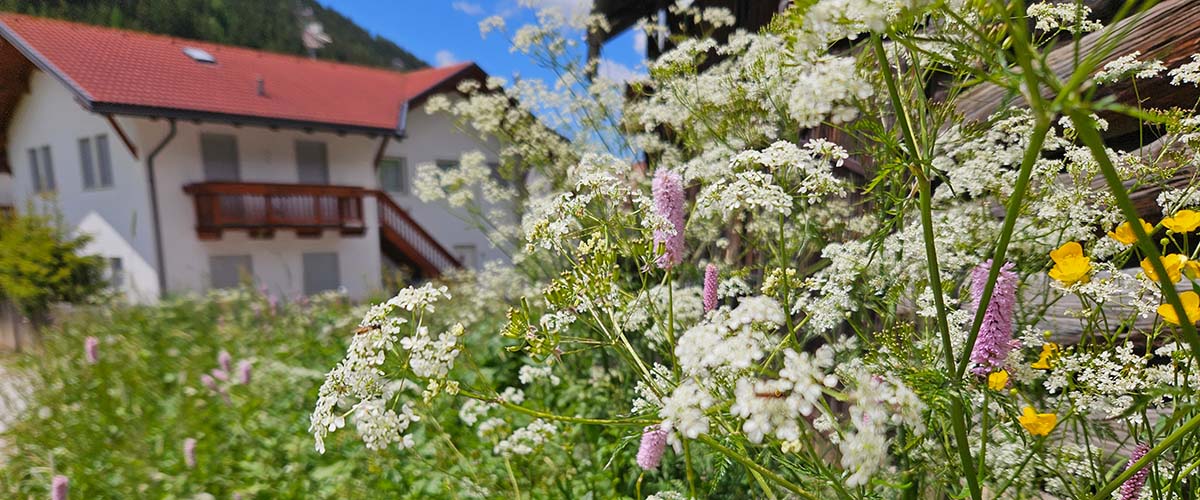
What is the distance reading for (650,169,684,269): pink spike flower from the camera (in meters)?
0.99

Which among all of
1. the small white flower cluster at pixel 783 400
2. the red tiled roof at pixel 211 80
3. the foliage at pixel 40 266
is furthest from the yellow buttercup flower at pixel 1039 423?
the foliage at pixel 40 266

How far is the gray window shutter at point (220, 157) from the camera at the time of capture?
9766 millimetres

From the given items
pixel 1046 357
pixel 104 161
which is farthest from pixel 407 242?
pixel 1046 357

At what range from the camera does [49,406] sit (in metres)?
3.08

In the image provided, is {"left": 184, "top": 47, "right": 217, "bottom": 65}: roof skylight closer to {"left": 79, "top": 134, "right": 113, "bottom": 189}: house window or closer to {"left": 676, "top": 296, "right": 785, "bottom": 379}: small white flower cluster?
{"left": 79, "top": 134, "right": 113, "bottom": 189}: house window

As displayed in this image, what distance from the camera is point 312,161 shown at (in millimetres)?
11297

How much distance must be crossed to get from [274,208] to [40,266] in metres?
3.73

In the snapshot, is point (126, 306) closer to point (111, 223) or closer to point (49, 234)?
point (49, 234)

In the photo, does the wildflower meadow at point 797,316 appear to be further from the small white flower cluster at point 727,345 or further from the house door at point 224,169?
the house door at point 224,169

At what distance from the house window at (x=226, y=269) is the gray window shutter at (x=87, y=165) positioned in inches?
86.7

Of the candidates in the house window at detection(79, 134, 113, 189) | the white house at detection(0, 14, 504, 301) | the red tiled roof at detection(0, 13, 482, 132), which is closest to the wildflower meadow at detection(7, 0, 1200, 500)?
the red tiled roof at detection(0, 13, 482, 132)

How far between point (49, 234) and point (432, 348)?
361 inches

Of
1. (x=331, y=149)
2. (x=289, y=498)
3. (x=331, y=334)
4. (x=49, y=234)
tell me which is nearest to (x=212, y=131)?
(x=331, y=149)

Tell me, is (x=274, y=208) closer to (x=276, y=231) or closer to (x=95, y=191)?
(x=276, y=231)
